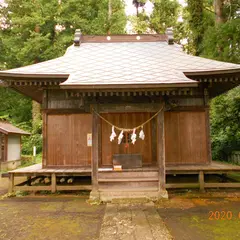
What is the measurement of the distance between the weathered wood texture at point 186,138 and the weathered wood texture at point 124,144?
2.35 ft

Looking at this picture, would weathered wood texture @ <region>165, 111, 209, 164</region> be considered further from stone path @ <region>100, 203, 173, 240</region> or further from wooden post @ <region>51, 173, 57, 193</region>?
wooden post @ <region>51, 173, 57, 193</region>

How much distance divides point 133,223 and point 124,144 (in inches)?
136

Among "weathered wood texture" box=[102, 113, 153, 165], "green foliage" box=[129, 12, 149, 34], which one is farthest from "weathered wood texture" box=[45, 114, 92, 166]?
"green foliage" box=[129, 12, 149, 34]

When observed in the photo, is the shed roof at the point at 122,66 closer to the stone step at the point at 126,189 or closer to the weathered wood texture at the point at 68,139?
the weathered wood texture at the point at 68,139

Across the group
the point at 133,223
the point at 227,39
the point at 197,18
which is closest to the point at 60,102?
the point at 133,223

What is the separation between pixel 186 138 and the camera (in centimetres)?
795

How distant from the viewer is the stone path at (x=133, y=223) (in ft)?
13.3

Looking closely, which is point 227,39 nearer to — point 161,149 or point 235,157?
point 235,157

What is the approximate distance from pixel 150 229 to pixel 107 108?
11.1 feet

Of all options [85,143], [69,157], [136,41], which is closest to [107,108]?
[85,143]

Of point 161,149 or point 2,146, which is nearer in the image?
point 161,149

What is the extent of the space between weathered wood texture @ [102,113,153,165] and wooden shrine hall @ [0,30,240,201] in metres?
0.04

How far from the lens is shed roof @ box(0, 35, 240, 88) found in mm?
5848

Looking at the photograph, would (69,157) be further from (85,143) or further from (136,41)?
(136,41)
